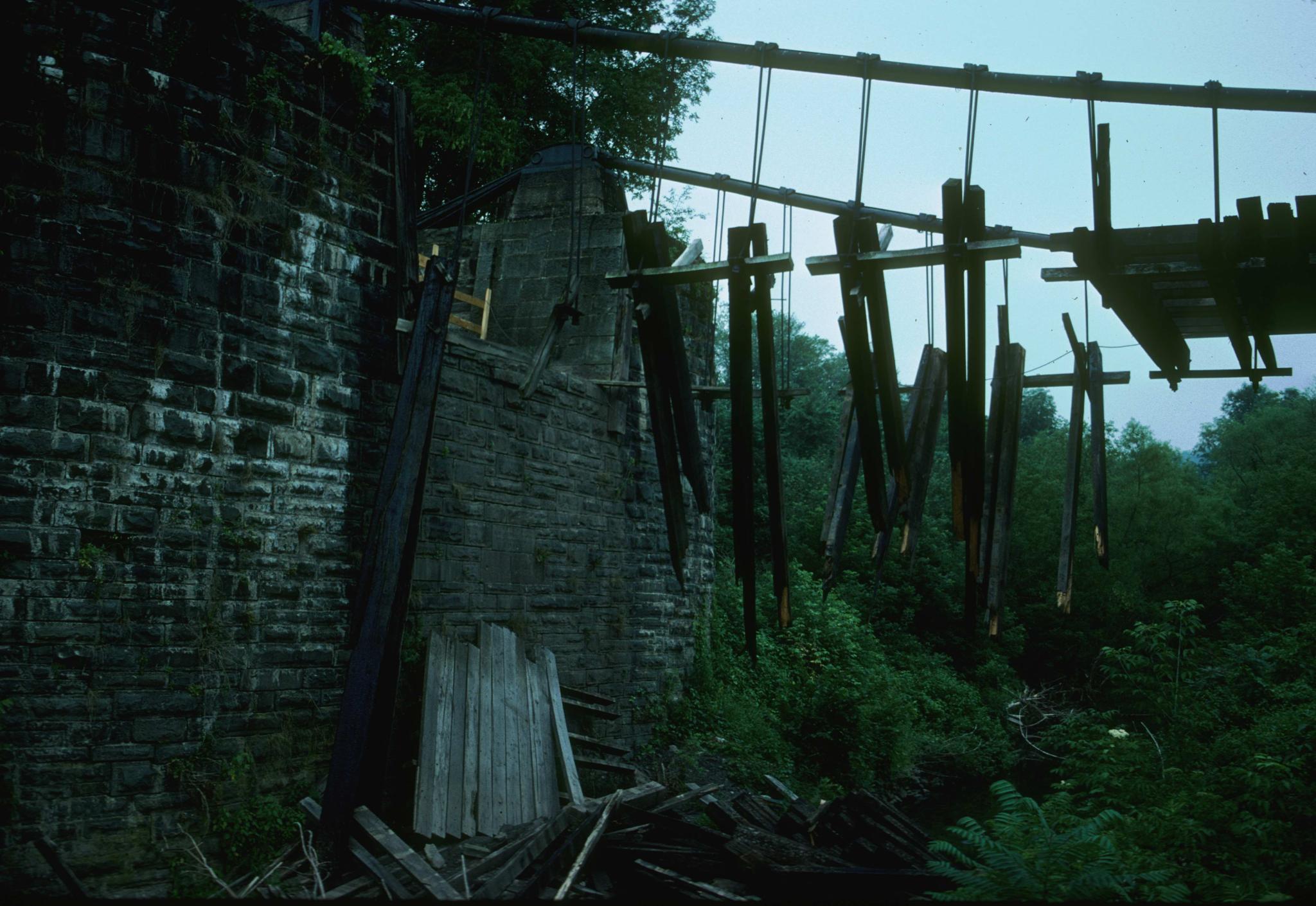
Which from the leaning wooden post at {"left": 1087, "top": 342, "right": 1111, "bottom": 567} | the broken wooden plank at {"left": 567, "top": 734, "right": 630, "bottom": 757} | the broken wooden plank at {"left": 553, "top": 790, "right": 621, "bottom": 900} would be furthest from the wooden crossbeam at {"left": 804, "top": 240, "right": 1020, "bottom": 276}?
the broken wooden plank at {"left": 567, "top": 734, "right": 630, "bottom": 757}

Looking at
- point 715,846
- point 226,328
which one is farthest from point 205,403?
point 715,846

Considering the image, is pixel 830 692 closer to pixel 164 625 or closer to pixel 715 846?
pixel 715 846

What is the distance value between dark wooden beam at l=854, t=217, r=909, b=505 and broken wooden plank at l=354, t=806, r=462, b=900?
12.2ft

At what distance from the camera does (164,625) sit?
614 cm

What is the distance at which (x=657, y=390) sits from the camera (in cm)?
659

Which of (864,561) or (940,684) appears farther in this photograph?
(864,561)

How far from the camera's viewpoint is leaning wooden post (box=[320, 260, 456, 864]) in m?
6.41

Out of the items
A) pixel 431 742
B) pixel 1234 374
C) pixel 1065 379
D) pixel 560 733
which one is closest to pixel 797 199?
pixel 1065 379

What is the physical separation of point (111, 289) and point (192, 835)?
132 inches

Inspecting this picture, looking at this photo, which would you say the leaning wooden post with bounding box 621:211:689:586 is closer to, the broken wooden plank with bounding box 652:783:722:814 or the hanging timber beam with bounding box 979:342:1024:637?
the broken wooden plank with bounding box 652:783:722:814

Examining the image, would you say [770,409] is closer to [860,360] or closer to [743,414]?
[743,414]

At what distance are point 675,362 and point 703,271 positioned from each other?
0.67 meters

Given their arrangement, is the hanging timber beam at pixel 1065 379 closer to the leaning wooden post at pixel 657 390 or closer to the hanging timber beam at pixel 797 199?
the hanging timber beam at pixel 797 199

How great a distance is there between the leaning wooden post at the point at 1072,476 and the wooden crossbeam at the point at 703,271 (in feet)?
12.6
